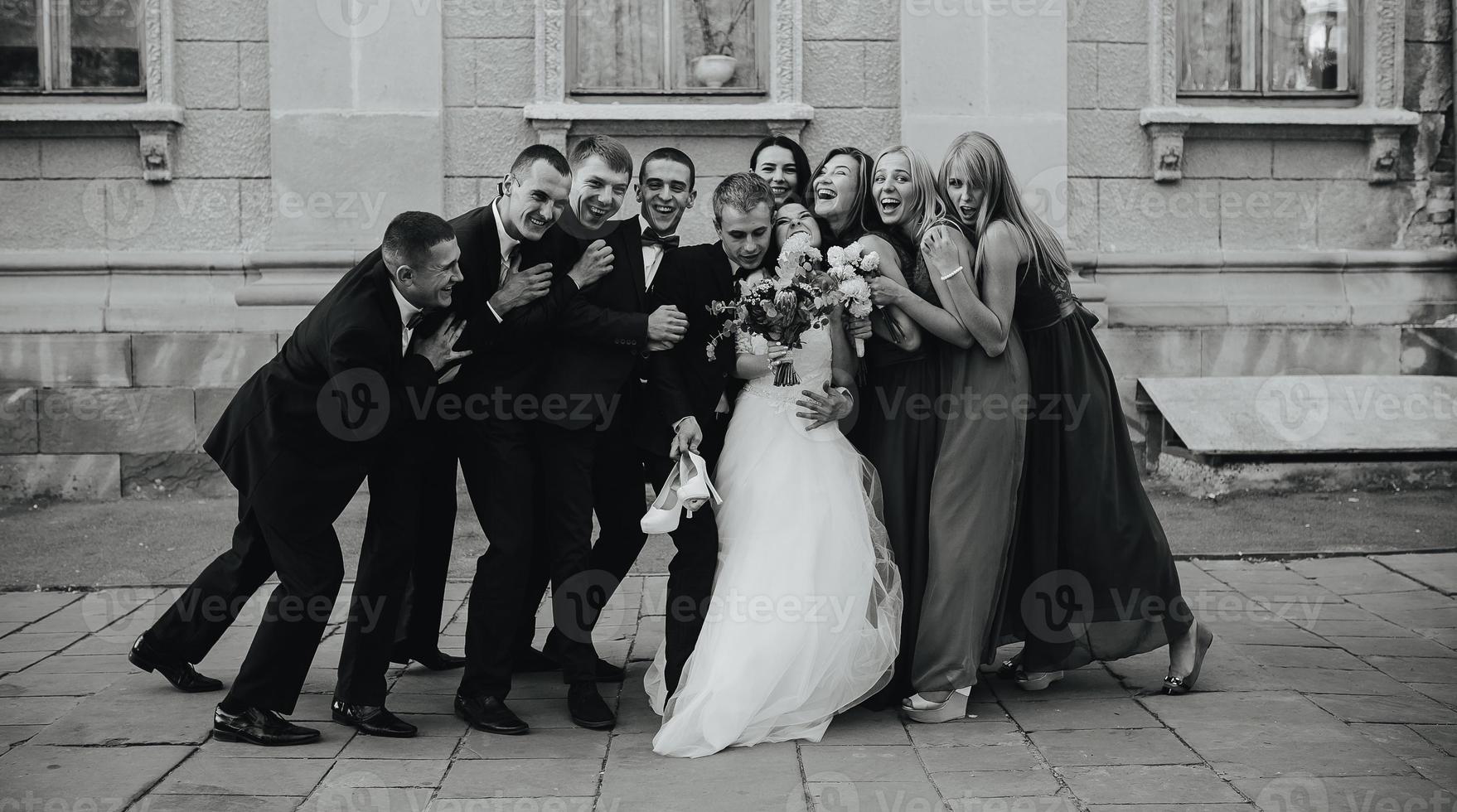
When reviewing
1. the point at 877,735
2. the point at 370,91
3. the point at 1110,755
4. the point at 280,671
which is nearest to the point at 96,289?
the point at 370,91

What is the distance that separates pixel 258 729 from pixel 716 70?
20.6 ft

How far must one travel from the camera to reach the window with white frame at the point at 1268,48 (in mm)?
9742

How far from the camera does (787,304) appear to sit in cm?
458

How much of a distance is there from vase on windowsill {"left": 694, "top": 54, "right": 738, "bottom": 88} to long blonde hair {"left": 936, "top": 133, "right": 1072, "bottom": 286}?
4687mm

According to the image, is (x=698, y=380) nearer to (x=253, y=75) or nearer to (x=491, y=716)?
(x=491, y=716)

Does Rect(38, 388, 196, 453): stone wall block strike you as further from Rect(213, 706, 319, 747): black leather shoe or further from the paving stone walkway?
Rect(213, 706, 319, 747): black leather shoe

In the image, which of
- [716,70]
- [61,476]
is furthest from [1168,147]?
[61,476]

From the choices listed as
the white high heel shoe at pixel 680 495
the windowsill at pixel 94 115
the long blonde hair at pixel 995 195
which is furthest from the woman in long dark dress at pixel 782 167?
the windowsill at pixel 94 115

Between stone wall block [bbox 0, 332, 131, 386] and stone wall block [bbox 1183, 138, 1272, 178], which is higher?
stone wall block [bbox 1183, 138, 1272, 178]

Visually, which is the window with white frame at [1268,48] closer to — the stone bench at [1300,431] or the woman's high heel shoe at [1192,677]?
the stone bench at [1300,431]

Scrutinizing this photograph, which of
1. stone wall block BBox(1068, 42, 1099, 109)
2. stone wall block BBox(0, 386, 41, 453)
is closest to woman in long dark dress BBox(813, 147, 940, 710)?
stone wall block BBox(1068, 42, 1099, 109)

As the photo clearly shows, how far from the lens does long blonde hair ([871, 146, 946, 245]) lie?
4957 millimetres

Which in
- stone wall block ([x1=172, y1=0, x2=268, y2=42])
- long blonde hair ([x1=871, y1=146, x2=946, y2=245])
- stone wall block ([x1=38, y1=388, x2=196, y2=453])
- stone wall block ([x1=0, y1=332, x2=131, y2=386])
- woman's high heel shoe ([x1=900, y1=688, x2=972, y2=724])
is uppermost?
stone wall block ([x1=172, y1=0, x2=268, y2=42])

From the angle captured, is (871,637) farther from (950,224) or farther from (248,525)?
(248,525)
